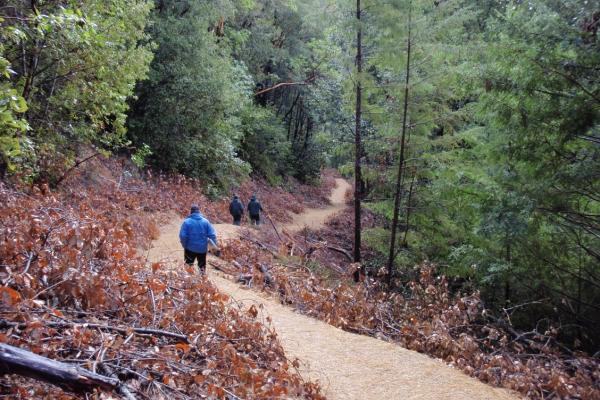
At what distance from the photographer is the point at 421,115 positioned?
13.4 metres

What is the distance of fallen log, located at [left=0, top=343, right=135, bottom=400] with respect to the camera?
2949 mm

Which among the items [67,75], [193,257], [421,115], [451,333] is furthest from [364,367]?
[67,75]

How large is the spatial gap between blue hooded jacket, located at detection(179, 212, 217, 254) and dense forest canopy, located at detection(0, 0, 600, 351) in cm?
326

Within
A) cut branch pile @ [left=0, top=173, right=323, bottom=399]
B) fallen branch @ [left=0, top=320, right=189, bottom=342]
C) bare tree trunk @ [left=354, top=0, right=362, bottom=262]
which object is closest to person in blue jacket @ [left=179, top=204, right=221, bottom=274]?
cut branch pile @ [left=0, top=173, right=323, bottom=399]

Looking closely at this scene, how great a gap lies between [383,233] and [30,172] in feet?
31.8

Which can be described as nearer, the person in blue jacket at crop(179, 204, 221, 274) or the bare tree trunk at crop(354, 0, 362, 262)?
the person in blue jacket at crop(179, 204, 221, 274)

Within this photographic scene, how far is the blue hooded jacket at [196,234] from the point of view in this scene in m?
9.33

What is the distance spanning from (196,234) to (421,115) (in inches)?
303

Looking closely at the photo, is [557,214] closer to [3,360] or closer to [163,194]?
[3,360]

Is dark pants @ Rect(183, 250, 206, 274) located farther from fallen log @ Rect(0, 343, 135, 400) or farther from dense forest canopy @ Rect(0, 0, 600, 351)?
fallen log @ Rect(0, 343, 135, 400)

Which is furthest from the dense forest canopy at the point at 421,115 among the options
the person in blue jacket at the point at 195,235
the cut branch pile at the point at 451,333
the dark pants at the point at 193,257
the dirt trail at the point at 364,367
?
the dark pants at the point at 193,257

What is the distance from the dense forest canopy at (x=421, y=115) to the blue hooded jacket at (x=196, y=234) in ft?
10.7

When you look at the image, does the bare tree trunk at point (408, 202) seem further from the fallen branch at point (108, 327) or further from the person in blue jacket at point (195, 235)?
the fallen branch at point (108, 327)

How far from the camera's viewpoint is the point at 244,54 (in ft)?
96.1
